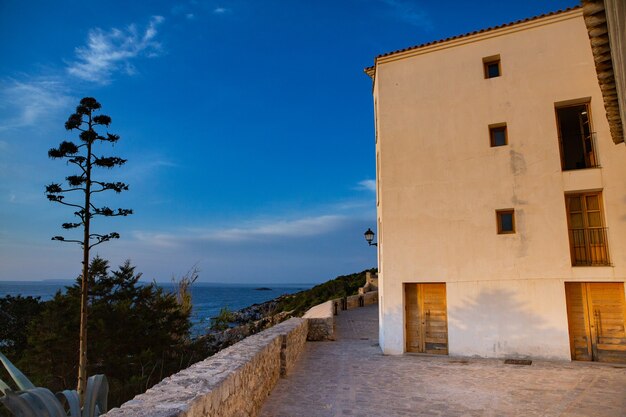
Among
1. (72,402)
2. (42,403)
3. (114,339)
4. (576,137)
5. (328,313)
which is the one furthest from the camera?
(328,313)

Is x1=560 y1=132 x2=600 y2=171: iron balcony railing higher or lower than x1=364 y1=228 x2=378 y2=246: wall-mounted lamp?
higher

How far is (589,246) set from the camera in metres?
9.49

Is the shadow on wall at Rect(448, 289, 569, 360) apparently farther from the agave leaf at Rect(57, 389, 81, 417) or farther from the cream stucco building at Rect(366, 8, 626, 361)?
the agave leaf at Rect(57, 389, 81, 417)

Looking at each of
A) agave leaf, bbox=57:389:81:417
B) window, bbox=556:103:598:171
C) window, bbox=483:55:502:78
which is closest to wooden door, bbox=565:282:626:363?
window, bbox=556:103:598:171

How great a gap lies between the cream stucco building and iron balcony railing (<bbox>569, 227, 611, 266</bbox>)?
26mm

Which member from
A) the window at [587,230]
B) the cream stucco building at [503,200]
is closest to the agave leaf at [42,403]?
the cream stucco building at [503,200]

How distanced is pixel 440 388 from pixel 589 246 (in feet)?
19.3

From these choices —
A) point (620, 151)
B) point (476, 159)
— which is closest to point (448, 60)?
point (476, 159)

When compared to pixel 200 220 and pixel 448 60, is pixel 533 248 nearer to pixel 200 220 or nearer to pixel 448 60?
pixel 448 60

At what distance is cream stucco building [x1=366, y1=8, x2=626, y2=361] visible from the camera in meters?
9.24

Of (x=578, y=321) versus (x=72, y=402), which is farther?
(x=578, y=321)

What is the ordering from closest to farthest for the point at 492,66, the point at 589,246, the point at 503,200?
the point at 589,246
the point at 503,200
the point at 492,66

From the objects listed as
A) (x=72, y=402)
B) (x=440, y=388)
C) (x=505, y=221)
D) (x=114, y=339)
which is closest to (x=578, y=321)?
(x=505, y=221)

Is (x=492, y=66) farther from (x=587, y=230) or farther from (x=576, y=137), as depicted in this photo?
(x=587, y=230)
